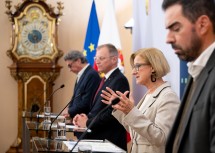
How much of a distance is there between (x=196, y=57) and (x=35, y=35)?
17.5ft

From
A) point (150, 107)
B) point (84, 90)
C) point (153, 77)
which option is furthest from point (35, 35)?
point (150, 107)

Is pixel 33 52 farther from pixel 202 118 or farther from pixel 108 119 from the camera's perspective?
pixel 202 118

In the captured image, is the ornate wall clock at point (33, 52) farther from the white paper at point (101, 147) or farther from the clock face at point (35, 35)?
the white paper at point (101, 147)

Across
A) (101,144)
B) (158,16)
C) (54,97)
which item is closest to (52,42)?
(54,97)

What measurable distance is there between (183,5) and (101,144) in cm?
132

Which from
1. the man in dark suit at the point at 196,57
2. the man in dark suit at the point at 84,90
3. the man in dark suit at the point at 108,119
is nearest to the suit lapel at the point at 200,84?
the man in dark suit at the point at 196,57

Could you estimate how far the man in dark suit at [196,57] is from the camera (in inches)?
59.3

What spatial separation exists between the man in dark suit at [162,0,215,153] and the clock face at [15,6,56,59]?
5097 mm

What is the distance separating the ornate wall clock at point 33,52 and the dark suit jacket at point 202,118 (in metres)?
5.17

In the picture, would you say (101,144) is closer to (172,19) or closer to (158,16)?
(172,19)

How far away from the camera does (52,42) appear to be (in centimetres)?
666

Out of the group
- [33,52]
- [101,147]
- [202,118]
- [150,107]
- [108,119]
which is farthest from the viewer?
[33,52]

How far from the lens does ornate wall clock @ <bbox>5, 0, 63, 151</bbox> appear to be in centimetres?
664

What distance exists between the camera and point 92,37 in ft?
22.0
